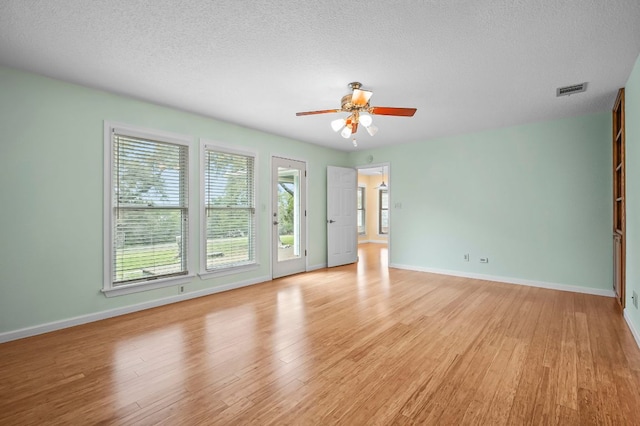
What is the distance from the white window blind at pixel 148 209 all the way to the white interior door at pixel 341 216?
3.01 meters

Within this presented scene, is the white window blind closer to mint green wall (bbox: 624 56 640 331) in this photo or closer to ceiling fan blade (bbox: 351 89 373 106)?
ceiling fan blade (bbox: 351 89 373 106)

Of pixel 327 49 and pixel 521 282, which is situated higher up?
pixel 327 49

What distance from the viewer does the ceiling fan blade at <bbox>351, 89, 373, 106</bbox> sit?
3.00m

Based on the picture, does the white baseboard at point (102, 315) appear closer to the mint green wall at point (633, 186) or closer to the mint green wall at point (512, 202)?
the mint green wall at point (512, 202)

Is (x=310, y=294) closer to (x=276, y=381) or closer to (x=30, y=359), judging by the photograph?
(x=276, y=381)

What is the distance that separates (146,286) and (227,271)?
3.68 ft

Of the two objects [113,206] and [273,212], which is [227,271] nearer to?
[273,212]

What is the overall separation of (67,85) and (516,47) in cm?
427

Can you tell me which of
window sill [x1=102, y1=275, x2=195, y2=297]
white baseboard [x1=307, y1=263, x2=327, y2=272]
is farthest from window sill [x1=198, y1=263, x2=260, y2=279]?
white baseboard [x1=307, y1=263, x2=327, y2=272]

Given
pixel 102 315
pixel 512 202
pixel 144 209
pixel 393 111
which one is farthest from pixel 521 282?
pixel 102 315

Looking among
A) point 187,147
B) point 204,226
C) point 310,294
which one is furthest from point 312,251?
point 187,147

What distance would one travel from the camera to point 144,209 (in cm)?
375

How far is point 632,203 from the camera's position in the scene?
299cm

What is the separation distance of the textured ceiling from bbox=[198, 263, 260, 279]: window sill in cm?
227
